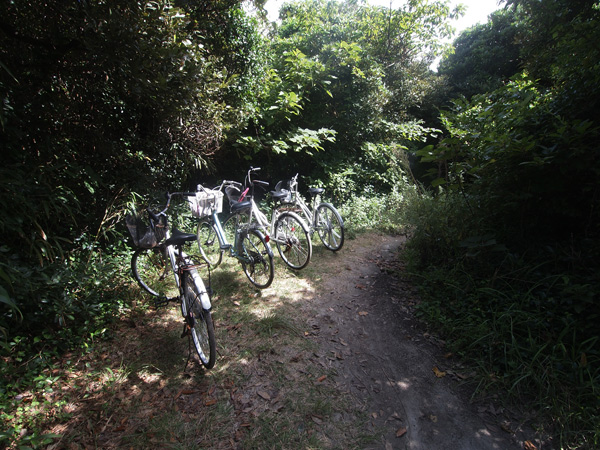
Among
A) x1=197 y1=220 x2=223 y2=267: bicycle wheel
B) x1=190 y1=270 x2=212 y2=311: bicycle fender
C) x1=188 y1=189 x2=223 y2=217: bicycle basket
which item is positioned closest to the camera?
x1=190 y1=270 x2=212 y2=311: bicycle fender

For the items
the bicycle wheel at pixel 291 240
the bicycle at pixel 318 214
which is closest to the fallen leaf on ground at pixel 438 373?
the bicycle wheel at pixel 291 240

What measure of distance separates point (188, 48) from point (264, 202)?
3.79 metres

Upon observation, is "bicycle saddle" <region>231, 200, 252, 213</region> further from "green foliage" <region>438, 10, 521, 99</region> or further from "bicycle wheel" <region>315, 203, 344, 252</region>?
"green foliage" <region>438, 10, 521, 99</region>

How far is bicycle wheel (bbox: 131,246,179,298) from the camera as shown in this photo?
3.08m

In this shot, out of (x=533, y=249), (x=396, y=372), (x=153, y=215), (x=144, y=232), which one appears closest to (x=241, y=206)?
(x=153, y=215)

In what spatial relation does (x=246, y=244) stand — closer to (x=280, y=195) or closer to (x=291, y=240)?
(x=291, y=240)

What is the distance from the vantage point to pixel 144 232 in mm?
2844

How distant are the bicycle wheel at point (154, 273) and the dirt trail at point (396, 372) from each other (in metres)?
1.81

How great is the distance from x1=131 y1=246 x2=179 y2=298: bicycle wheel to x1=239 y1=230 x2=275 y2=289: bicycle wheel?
0.92 m

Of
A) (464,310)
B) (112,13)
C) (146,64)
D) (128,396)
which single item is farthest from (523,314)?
(112,13)

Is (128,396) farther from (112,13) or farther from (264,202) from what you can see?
(264,202)

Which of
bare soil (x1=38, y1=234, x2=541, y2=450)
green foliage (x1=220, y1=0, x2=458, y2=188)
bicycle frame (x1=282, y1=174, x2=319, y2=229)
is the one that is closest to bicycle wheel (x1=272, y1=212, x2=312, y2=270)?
bicycle frame (x1=282, y1=174, x2=319, y2=229)

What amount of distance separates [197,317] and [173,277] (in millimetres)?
1465

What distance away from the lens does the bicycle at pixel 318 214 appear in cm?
400
